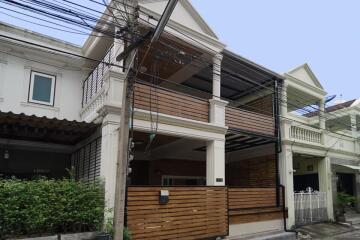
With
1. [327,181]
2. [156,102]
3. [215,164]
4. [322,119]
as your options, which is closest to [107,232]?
[156,102]

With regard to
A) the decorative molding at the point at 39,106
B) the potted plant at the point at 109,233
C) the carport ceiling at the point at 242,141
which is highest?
the decorative molding at the point at 39,106

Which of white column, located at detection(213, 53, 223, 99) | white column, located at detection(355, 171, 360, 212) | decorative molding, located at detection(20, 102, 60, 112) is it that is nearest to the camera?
decorative molding, located at detection(20, 102, 60, 112)

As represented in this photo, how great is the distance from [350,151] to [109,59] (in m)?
14.4

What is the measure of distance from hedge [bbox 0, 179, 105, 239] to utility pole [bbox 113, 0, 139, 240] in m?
0.89

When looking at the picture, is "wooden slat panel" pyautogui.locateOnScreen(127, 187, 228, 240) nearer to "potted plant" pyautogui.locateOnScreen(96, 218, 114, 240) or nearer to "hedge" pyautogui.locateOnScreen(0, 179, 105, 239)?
"potted plant" pyautogui.locateOnScreen(96, 218, 114, 240)

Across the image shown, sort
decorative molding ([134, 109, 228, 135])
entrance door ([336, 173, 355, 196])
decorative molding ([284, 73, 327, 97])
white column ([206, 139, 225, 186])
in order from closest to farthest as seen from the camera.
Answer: decorative molding ([134, 109, 228, 135])
white column ([206, 139, 225, 186])
decorative molding ([284, 73, 327, 97])
entrance door ([336, 173, 355, 196])

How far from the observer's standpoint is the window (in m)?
11.8

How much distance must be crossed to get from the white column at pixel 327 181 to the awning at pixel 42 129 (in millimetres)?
11513

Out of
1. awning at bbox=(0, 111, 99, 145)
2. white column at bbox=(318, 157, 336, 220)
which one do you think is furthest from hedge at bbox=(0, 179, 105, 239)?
white column at bbox=(318, 157, 336, 220)

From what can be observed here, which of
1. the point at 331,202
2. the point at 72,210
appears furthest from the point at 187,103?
the point at 331,202

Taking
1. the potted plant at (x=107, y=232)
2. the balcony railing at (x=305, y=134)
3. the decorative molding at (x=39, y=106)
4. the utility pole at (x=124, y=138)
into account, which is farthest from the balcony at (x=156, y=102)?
the potted plant at (x=107, y=232)

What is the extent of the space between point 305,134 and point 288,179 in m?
2.72

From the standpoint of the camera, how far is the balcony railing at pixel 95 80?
10.3 metres

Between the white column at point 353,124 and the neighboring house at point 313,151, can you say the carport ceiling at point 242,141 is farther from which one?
the white column at point 353,124
